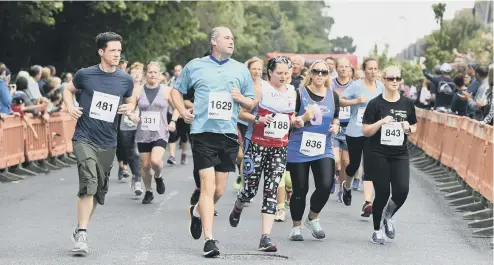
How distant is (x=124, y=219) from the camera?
12766mm

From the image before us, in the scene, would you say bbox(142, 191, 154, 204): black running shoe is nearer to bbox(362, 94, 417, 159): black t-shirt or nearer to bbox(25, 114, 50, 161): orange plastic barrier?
bbox(362, 94, 417, 159): black t-shirt

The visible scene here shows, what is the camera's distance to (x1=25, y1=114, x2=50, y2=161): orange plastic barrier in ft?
65.4

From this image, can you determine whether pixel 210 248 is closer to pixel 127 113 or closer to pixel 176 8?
pixel 127 113

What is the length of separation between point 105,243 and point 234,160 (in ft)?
5.07

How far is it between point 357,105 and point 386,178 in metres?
3.10

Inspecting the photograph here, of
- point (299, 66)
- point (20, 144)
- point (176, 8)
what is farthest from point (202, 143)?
point (176, 8)

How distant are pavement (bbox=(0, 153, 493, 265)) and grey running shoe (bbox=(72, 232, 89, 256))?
0.29ft

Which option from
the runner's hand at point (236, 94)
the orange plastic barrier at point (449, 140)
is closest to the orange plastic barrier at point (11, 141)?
the orange plastic barrier at point (449, 140)

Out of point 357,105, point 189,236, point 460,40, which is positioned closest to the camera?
point 189,236

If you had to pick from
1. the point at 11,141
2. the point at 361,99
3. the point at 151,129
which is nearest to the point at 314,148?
the point at 361,99

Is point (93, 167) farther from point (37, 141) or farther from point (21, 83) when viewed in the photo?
point (37, 141)

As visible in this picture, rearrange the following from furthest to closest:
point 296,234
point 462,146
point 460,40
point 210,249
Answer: point 460,40, point 462,146, point 296,234, point 210,249

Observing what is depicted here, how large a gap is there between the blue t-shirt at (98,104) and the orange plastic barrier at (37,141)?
32.2 ft

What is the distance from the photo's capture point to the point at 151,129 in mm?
14477
